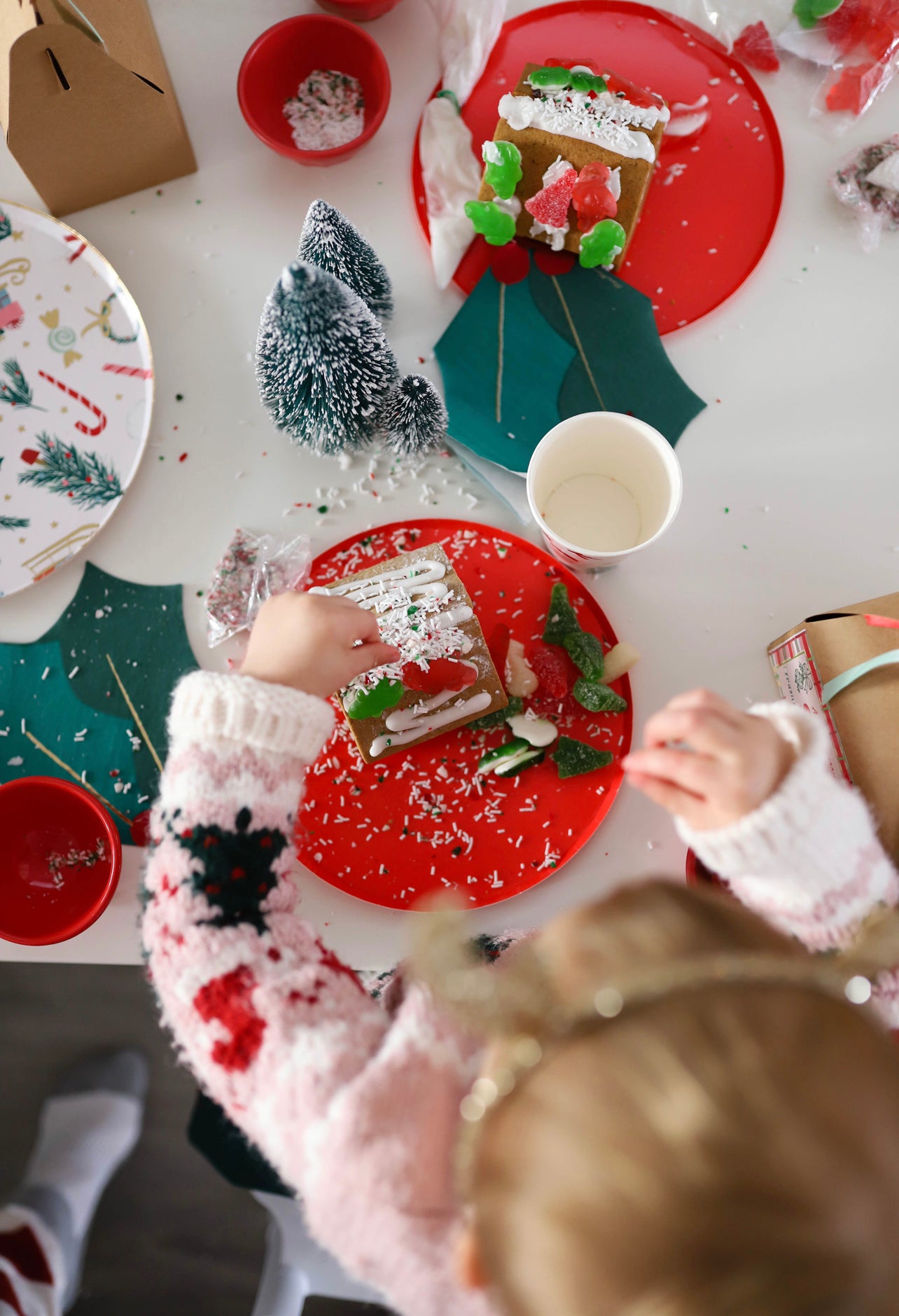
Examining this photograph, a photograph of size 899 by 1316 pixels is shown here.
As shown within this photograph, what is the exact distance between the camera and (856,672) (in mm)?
710

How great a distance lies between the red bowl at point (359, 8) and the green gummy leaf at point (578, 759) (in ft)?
2.60

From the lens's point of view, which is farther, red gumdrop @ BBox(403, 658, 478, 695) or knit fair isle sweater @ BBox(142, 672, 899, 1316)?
red gumdrop @ BBox(403, 658, 478, 695)

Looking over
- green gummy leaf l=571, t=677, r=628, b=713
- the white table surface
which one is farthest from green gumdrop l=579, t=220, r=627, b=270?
green gummy leaf l=571, t=677, r=628, b=713

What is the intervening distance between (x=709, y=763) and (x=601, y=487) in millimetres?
354

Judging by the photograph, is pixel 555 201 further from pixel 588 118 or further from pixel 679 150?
pixel 679 150

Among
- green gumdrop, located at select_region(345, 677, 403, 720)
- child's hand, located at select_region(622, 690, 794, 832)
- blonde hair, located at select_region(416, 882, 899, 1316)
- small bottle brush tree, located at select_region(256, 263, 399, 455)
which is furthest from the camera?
green gumdrop, located at select_region(345, 677, 403, 720)

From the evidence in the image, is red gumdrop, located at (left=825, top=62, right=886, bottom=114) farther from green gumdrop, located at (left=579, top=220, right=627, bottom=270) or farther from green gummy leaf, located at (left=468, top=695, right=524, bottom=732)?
green gummy leaf, located at (left=468, top=695, right=524, bottom=732)

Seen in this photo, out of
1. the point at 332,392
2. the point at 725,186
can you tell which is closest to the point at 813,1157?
the point at 332,392

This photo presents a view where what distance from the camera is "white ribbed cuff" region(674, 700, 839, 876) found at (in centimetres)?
55

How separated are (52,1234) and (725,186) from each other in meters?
1.36

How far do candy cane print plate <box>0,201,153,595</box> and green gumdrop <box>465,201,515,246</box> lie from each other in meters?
0.35

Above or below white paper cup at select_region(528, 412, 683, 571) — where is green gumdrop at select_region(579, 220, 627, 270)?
above

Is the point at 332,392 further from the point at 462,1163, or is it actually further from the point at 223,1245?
the point at 223,1245

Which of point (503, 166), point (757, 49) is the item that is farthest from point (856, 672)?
point (757, 49)
